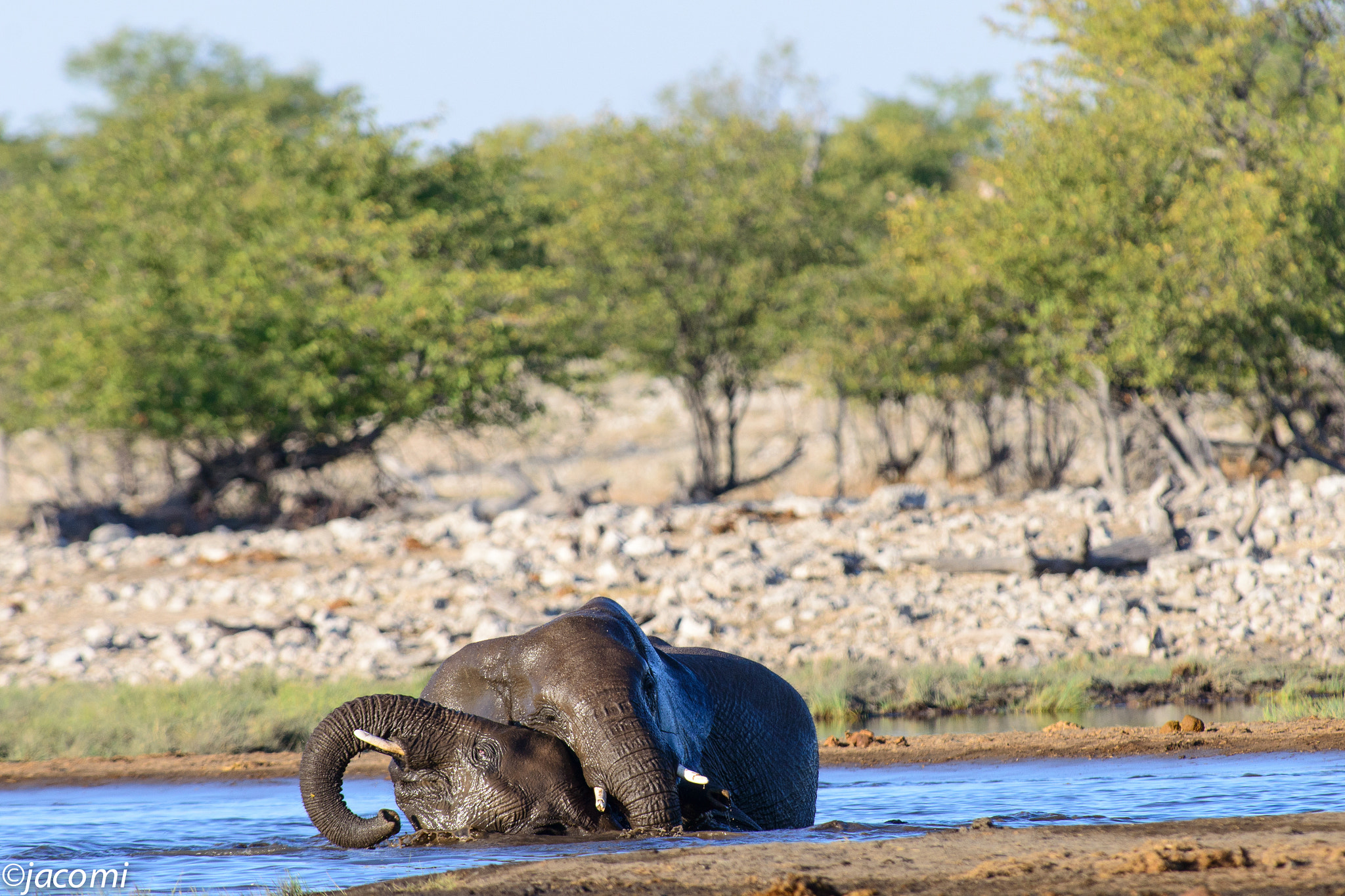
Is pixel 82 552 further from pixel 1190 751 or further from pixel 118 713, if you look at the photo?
pixel 1190 751

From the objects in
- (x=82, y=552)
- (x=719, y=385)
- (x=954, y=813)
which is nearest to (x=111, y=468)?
(x=82, y=552)

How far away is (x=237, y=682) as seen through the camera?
14.1 metres

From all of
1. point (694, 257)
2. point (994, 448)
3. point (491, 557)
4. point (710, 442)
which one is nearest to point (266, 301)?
point (491, 557)

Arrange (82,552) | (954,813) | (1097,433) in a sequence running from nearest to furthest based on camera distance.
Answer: (954,813) < (82,552) < (1097,433)

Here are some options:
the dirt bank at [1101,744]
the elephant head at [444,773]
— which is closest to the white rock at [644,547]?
the dirt bank at [1101,744]

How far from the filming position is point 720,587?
17.1 meters

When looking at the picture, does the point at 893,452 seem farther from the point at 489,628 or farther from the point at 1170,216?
the point at 489,628

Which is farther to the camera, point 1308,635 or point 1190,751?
point 1308,635

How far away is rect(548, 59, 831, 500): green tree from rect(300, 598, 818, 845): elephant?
2348 centimetres

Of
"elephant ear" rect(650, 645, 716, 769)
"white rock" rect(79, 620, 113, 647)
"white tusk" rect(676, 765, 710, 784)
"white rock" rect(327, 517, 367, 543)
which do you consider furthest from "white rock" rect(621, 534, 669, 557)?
"white tusk" rect(676, 765, 710, 784)

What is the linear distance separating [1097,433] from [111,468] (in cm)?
1986

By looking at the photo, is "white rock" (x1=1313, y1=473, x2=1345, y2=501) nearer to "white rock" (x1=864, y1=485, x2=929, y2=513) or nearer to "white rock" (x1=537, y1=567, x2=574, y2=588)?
"white rock" (x1=864, y1=485, x2=929, y2=513)

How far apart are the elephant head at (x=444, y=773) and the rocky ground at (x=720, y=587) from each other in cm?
834

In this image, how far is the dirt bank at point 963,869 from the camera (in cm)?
497
